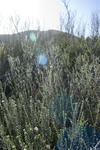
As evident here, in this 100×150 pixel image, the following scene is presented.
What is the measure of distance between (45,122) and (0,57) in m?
2.90

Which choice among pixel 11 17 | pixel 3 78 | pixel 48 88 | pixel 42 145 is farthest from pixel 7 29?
pixel 42 145

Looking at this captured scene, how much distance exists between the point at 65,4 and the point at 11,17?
230 inches

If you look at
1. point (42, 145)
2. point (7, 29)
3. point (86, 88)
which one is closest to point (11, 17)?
point (7, 29)

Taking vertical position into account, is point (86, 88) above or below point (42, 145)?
above

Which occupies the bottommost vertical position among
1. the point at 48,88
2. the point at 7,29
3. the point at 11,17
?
the point at 48,88

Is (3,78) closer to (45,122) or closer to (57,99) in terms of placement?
(57,99)

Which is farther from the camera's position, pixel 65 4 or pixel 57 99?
pixel 65 4

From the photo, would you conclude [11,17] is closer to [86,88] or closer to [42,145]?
[86,88]

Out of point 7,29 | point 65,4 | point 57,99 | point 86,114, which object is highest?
point 65,4

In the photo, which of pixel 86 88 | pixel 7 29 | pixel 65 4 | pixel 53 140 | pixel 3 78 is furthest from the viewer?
pixel 65 4

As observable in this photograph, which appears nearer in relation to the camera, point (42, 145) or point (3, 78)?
point (42, 145)

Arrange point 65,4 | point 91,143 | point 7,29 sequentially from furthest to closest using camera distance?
point 65,4, point 7,29, point 91,143

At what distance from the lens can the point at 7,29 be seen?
8.78 metres

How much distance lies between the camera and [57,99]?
1.94m
